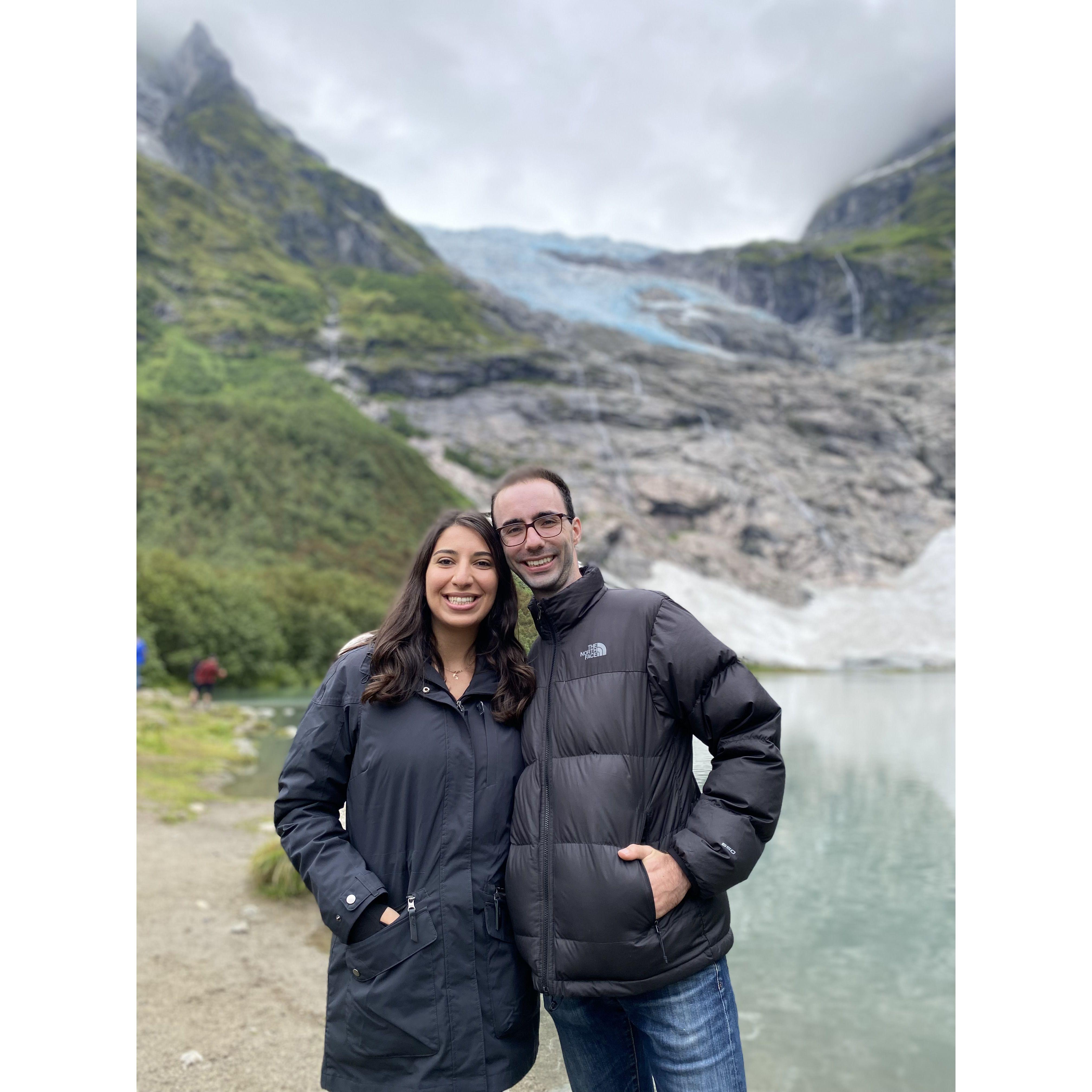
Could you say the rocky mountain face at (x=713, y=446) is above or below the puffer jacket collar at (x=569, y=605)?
above

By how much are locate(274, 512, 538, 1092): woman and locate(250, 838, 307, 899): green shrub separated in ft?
17.3

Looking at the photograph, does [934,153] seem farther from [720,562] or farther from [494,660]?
[494,660]

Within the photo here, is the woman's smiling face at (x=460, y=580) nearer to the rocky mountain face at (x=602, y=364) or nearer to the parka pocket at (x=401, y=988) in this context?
the parka pocket at (x=401, y=988)

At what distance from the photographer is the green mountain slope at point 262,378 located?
1302 inches

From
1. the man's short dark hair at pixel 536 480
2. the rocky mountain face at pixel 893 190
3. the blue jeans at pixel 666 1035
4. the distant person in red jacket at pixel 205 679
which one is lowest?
the distant person in red jacket at pixel 205 679

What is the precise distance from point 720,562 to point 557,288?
7173 cm

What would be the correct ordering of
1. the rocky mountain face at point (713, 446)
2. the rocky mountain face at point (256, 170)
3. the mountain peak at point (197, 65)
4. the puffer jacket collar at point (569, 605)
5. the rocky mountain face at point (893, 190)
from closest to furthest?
the puffer jacket collar at point (569, 605) < the rocky mountain face at point (713, 446) < the rocky mountain face at point (256, 170) < the mountain peak at point (197, 65) < the rocky mountain face at point (893, 190)

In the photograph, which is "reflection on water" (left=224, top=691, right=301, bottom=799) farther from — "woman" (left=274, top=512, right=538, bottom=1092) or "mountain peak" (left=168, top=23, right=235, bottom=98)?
"mountain peak" (left=168, top=23, right=235, bottom=98)

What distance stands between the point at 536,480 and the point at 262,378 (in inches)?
3019

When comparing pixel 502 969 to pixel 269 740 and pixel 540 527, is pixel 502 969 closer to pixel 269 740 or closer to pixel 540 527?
pixel 540 527

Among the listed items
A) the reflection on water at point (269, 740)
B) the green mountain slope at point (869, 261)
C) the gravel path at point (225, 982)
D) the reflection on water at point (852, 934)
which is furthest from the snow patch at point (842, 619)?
the gravel path at point (225, 982)

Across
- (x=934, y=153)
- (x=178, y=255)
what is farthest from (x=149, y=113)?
(x=934, y=153)

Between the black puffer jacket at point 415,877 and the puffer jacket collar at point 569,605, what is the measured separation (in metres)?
0.25

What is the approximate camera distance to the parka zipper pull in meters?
2.06
